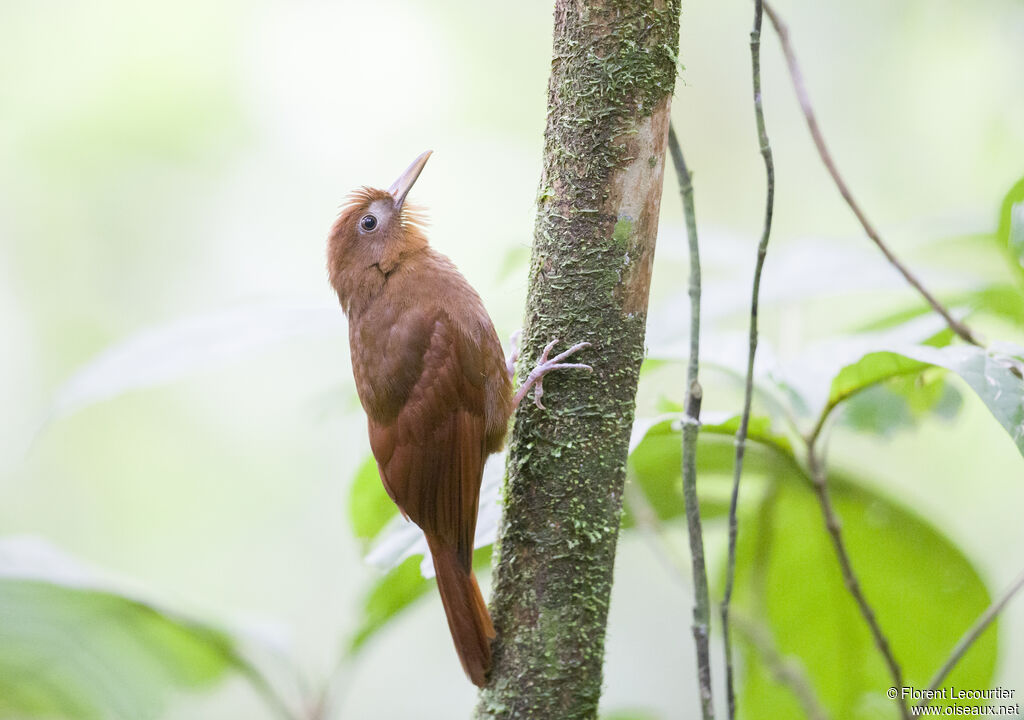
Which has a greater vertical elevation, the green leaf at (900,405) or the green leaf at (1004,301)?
the green leaf at (1004,301)

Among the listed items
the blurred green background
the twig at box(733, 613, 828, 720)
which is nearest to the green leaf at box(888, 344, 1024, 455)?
the twig at box(733, 613, 828, 720)

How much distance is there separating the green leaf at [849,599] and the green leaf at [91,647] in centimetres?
99

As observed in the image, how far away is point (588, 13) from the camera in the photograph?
1.27 meters

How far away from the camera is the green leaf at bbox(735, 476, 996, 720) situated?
4.95 ft

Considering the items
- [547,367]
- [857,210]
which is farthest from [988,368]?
[547,367]

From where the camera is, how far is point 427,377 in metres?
1.71

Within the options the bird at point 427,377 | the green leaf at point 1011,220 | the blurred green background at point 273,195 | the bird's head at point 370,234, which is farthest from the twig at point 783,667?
the blurred green background at point 273,195

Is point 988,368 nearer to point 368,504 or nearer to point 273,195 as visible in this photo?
point 368,504

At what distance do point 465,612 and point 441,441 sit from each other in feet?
1.25

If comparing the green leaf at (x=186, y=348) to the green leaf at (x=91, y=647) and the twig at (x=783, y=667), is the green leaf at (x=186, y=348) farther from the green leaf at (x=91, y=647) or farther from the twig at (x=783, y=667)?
the twig at (x=783, y=667)

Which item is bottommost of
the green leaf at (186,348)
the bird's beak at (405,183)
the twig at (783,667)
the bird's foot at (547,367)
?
the twig at (783,667)

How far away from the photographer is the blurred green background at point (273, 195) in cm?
343

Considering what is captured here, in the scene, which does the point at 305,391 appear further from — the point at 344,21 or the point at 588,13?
the point at 588,13

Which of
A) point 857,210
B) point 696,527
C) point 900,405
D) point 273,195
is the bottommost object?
point 696,527
